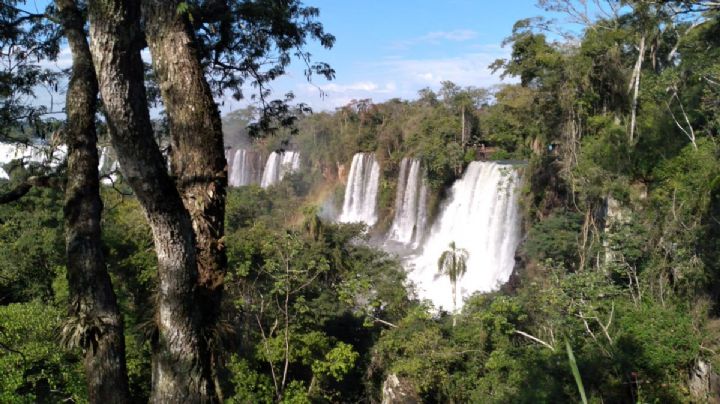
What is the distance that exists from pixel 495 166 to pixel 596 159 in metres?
6.35

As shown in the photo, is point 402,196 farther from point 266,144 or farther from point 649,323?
point 649,323

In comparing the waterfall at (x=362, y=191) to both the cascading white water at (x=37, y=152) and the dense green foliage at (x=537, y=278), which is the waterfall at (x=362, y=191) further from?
the cascading white water at (x=37, y=152)

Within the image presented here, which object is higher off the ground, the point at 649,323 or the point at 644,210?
the point at 644,210

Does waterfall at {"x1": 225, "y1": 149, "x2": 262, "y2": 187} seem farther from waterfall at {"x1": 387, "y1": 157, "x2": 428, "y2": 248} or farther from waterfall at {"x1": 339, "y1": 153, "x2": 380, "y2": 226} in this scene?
waterfall at {"x1": 387, "y1": 157, "x2": 428, "y2": 248}

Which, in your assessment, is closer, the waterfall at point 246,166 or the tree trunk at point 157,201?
the tree trunk at point 157,201

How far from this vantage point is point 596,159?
50.9 feet

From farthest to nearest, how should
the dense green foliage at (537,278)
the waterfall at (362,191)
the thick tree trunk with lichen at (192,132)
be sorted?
the waterfall at (362,191) → the dense green foliage at (537,278) → the thick tree trunk with lichen at (192,132)

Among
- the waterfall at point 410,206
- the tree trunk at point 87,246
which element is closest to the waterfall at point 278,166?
the waterfall at point 410,206

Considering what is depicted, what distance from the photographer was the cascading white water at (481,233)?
20141mm

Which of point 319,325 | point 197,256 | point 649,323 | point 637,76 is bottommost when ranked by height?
point 319,325

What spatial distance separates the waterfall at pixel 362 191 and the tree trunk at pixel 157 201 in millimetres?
29253

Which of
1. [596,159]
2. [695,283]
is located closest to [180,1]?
[695,283]

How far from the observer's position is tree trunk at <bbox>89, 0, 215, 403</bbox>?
2268mm

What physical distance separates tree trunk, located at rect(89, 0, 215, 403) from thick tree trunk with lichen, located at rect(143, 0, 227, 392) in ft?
0.34
